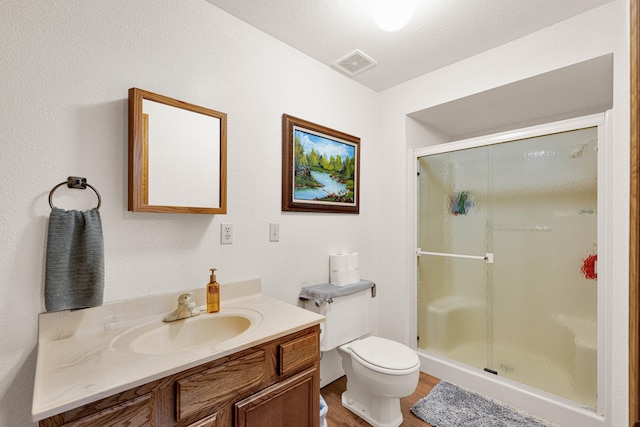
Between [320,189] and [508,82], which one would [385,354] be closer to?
[320,189]

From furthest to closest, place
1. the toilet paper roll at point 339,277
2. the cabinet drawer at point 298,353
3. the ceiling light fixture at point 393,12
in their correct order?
the toilet paper roll at point 339,277
the ceiling light fixture at point 393,12
the cabinet drawer at point 298,353

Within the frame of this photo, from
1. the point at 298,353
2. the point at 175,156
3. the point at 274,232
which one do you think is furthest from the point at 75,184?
the point at 298,353

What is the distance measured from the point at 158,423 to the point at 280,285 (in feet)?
3.24

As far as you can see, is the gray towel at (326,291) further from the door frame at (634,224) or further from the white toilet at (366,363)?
the door frame at (634,224)

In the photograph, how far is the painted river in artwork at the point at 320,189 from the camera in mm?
1929

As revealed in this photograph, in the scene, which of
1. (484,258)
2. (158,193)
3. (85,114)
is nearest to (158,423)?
(158,193)

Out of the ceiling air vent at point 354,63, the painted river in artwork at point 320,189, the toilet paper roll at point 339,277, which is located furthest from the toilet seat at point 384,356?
the ceiling air vent at point 354,63

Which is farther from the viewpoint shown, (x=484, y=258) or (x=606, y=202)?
(x=484, y=258)

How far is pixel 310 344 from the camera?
130 cm

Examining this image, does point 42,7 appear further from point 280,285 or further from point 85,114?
point 280,285

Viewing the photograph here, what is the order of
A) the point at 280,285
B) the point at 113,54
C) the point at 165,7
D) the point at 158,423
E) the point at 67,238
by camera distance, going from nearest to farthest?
the point at 158,423, the point at 67,238, the point at 113,54, the point at 165,7, the point at 280,285

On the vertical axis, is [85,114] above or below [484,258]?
above

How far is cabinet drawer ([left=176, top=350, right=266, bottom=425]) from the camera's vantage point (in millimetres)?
933

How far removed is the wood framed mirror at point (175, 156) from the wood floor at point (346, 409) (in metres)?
1.44
